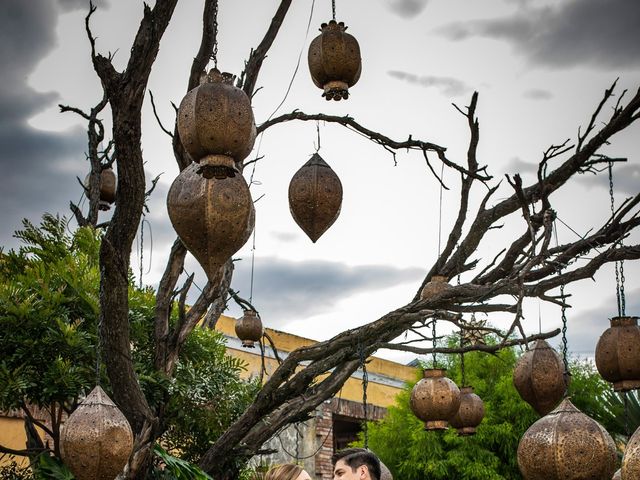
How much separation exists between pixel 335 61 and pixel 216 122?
1598 millimetres

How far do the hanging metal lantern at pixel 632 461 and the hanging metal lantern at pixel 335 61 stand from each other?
299cm

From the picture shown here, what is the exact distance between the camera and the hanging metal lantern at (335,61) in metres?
4.67

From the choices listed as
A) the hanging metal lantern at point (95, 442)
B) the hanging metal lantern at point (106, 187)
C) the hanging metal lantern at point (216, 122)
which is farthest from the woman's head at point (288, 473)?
the hanging metal lantern at point (106, 187)

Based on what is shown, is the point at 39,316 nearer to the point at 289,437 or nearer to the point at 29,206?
the point at 29,206

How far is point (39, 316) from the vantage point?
5.71 metres

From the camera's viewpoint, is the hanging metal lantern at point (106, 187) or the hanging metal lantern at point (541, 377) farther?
the hanging metal lantern at point (106, 187)

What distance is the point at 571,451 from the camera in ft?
12.3

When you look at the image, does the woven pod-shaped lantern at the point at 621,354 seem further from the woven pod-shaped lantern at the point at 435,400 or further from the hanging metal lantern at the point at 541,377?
the woven pod-shaped lantern at the point at 435,400

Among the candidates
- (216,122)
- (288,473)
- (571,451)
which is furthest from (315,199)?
(571,451)

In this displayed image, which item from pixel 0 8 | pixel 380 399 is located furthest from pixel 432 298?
pixel 380 399

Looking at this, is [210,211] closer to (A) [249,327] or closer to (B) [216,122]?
(B) [216,122]

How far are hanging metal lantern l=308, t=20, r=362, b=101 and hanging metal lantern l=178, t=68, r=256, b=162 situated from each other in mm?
1426

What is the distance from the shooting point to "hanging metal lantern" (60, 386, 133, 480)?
12.7 ft

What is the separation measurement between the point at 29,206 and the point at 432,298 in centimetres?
511
